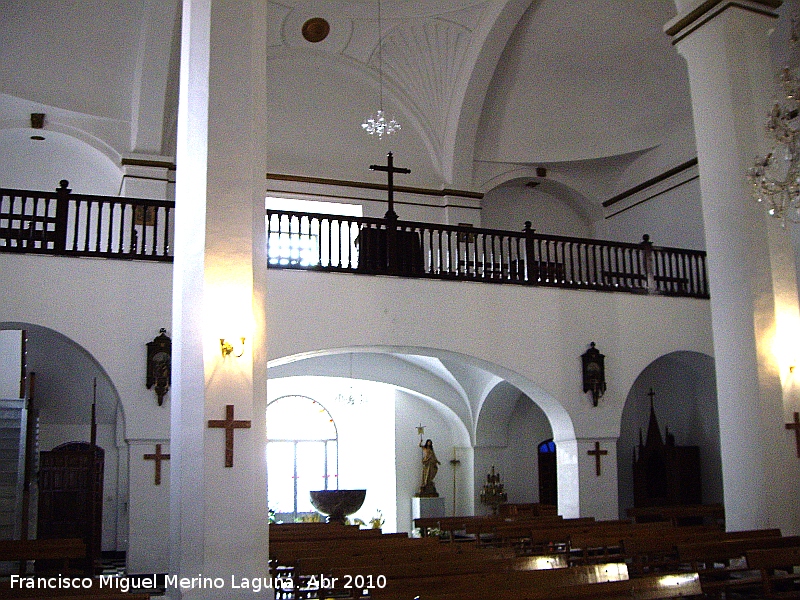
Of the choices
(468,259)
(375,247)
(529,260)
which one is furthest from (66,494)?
(529,260)

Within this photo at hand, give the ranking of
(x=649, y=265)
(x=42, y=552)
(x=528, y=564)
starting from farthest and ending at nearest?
(x=649, y=265)
(x=42, y=552)
(x=528, y=564)

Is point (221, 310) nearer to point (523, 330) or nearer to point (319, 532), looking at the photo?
point (319, 532)

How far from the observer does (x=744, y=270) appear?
1049 cm

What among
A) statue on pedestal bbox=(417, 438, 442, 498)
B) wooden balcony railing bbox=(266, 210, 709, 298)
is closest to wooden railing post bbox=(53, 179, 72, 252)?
wooden balcony railing bbox=(266, 210, 709, 298)

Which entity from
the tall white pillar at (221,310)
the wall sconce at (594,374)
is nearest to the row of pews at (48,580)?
the tall white pillar at (221,310)

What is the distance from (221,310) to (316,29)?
9.73m

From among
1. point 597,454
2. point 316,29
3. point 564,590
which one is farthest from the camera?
point 316,29

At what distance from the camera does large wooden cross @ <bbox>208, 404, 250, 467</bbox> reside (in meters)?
7.75

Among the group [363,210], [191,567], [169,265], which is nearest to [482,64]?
[363,210]

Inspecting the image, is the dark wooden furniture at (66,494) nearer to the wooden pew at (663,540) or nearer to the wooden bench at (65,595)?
the wooden bench at (65,595)

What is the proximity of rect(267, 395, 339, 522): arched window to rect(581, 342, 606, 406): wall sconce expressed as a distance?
26.5 feet

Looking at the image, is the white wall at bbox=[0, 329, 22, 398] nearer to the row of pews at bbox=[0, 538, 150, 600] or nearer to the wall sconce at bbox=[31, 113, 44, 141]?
the wall sconce at bbox=[31, 113, 44, 141]

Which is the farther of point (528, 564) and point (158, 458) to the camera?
point (158, 458)

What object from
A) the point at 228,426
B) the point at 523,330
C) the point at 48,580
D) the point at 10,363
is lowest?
the point at 48,580
